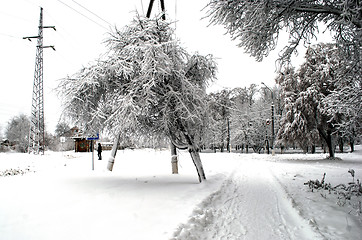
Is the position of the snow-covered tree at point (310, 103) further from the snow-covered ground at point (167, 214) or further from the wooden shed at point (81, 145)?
the wooden shed at point (81, 145)

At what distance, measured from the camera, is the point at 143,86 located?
6348 millimetres

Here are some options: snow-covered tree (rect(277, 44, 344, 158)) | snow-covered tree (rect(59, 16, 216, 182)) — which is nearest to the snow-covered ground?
snow-covered tree (rect(59, 16, 216, 182))

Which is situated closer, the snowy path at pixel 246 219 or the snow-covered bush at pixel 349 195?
the snowy path at pixel 246 219

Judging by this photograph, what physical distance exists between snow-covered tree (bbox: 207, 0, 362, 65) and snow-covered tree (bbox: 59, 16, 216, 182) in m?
1.95

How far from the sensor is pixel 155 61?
623 centimetres

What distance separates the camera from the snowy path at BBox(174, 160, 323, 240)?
3990 mm

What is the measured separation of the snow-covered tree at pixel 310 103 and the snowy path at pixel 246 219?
1468 centimetres

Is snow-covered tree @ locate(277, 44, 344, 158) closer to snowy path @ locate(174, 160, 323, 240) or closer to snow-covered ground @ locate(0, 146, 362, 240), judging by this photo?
snow-covered ground @ locate(0, 146, 362, 240)

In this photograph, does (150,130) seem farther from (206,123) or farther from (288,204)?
(288,204)

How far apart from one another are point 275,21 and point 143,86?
3.97m

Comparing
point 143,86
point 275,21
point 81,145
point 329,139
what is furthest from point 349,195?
point 81,145

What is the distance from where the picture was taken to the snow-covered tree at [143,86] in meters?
6.45

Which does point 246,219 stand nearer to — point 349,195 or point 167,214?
point 167,214

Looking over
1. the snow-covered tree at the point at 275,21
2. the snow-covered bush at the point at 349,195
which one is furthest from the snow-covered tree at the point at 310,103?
the snow-covered tree at the point at 275,21
